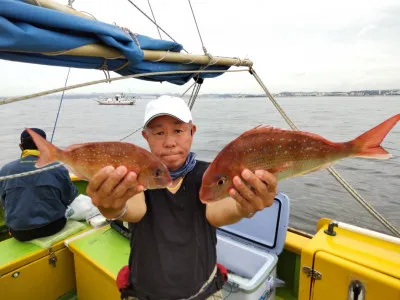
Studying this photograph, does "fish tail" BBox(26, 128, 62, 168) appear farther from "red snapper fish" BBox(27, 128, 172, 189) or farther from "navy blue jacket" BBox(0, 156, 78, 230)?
"navy blue jacket" BBox(0, 156, 78, 230)

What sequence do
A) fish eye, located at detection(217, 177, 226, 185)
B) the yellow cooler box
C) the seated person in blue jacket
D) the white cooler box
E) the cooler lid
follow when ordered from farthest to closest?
the seated person in blue jacket → the cooler lid → the white cooler box → the yellow cooler box → fish eye, located at detection(217, 177, 226, 185)

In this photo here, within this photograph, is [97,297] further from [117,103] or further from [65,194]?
[117,103]

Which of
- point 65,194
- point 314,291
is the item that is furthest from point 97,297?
point 314,291

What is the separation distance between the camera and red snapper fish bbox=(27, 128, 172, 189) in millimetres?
1698

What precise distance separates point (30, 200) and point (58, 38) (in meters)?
2.87

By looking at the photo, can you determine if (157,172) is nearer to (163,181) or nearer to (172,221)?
(163,181)

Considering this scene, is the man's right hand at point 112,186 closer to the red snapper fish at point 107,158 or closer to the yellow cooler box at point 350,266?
the red snapper fish at point 107,158

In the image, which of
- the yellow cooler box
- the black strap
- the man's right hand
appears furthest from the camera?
the yellow cooler box

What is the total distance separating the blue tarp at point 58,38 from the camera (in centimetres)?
183

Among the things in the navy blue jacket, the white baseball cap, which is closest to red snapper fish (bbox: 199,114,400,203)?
the white baseball cap

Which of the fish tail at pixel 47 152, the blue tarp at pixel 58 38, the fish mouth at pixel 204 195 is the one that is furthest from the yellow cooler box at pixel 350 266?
the blue tarp at pixel 58 38

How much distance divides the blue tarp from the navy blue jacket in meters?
2.15

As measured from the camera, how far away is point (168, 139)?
2086 mm

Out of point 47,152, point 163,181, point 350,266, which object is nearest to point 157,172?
point 163,181
